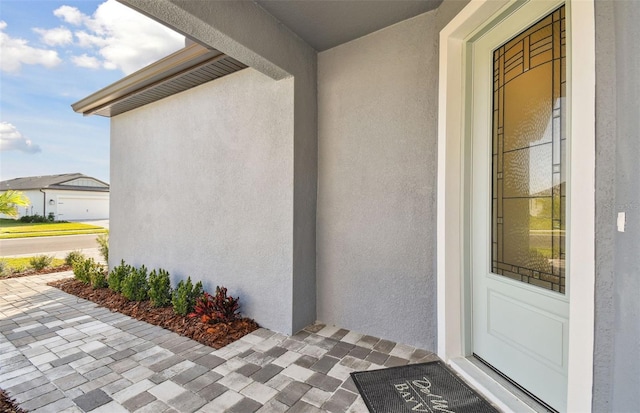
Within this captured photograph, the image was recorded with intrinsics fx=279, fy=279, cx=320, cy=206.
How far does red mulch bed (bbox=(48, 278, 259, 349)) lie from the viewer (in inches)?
133

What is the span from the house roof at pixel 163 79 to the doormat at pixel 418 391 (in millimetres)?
3953

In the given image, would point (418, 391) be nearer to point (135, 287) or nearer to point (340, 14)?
point (340, 14)

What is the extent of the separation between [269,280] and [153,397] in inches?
64.4

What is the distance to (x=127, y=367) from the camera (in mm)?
2760

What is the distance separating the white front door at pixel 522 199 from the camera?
201cm

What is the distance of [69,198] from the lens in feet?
78.9

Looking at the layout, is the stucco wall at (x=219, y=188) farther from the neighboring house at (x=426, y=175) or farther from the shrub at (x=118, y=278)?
the shrub at (x=118, y=278)

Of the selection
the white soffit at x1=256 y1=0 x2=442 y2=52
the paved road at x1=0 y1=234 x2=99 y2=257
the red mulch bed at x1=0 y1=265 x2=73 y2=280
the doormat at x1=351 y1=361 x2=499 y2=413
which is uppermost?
the white soffit at x1=256 y1=0 x2=442 y2=52

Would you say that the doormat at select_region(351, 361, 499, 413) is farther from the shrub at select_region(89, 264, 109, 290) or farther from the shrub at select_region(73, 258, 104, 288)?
the shrub at select_region(73, 258, 104, 288)

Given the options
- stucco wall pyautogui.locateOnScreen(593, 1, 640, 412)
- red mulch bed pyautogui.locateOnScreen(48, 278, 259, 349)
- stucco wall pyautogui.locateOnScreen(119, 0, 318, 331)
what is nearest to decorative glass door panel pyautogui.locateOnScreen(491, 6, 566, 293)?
stucco wall pyautogui.locateOnScreen(593, 1, 640, 412)

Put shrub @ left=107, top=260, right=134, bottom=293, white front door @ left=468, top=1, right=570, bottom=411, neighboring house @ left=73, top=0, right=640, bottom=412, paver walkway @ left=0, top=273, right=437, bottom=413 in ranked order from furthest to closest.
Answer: shrub @ left=107, top=260, right=134, bottom=293 < paver walkway @ left=0, top=273, right=437, bottom=413 < white front door @ left=468, top=1, right=570, bottom=411 < neighboring house @ left=73, top=0, right=640, bottom=412

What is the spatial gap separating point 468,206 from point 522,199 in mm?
505

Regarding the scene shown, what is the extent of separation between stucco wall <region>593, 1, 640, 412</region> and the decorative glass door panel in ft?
1.82

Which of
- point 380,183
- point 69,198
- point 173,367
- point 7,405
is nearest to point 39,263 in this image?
point 7,405
